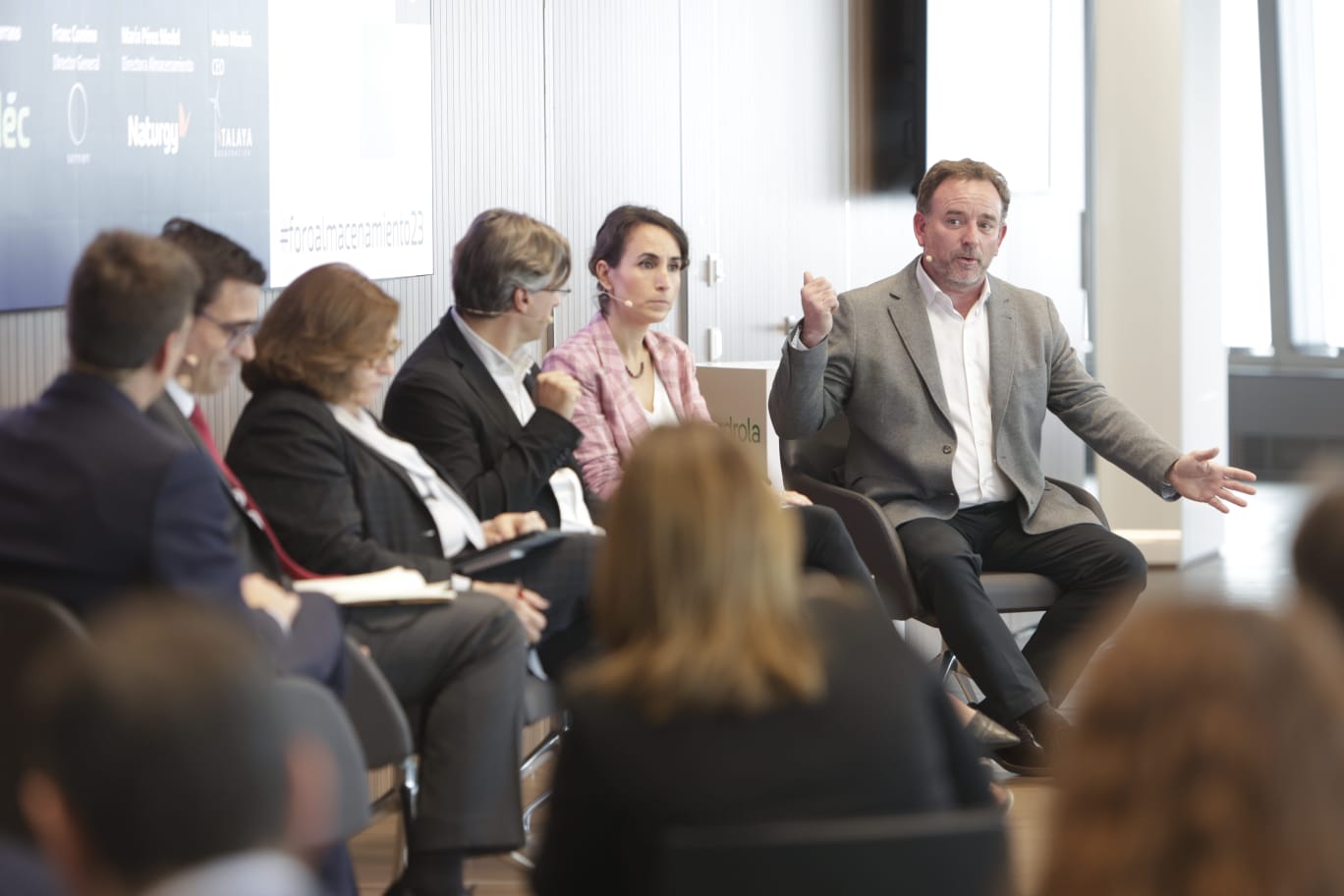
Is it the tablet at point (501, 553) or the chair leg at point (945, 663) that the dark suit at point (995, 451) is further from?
the tablet at point (501, 553)

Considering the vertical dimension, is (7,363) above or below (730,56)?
below

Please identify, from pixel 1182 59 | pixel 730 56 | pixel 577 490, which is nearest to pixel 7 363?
pixel 577 490

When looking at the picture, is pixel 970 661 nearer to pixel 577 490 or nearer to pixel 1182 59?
pixel 577 490

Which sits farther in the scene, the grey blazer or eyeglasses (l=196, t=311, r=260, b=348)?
the grey blazer

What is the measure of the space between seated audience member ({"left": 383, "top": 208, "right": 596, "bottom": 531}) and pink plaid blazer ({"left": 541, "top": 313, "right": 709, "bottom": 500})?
0.20m

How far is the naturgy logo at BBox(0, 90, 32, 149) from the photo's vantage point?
310cm

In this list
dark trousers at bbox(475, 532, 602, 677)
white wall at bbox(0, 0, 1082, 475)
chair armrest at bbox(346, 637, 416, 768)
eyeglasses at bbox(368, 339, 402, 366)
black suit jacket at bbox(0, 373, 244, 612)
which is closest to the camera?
black suit jacket at bbox(0, 373, 244, 612)

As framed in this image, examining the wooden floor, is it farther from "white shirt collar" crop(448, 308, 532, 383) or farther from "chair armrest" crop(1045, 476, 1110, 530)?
"white shirt collar" crop(448, 308, 532, 383)

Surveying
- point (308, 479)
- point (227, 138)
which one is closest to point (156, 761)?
point (308, 479)

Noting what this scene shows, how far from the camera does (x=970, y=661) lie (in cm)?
433

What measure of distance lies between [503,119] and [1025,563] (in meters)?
1.96

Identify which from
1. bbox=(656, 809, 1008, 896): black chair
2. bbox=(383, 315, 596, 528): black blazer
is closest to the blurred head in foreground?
bbox=(656, 809, 1008, 896): black chair

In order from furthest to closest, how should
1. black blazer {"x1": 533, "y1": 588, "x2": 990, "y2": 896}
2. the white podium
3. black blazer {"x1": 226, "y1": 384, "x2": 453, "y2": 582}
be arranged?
the white podium < black blazer {"x1": 226, "y1": 384, "x2": 453, "y2": 582} < black blazer {"x1": 533, "y1": 588, "x2": 990, "y2": 896}

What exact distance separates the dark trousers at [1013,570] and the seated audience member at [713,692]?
2.54m
